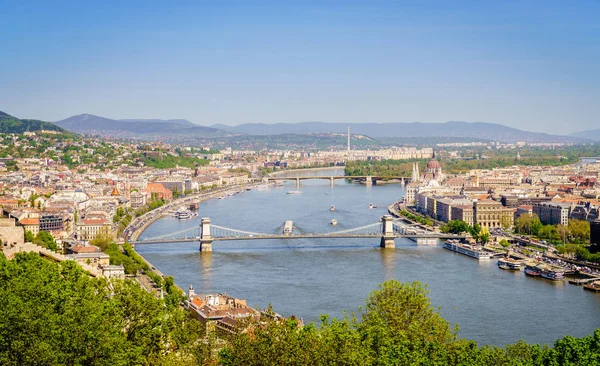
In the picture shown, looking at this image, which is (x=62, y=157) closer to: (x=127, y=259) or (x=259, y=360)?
(x=127, y=259)

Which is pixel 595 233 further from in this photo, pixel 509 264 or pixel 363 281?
pixel 363 281

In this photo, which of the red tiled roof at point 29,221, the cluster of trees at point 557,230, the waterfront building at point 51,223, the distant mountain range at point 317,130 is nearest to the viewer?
the red tiled roof at point 29,221

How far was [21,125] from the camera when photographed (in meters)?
58.8

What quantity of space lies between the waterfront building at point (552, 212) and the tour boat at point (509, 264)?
6316 millimetres

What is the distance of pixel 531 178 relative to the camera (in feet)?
128

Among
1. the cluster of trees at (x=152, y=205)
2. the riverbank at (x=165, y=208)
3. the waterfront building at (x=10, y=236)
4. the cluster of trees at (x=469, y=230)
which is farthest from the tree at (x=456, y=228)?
the waterfront building at (x=10, y=236)

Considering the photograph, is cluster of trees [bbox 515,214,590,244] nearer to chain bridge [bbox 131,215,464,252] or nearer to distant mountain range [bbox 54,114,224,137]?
chain bridge [bbox 131,215,464,252]

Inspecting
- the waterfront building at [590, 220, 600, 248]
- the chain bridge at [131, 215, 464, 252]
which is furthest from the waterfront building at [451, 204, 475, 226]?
the waterfront building at [590, 220, 600, 248]

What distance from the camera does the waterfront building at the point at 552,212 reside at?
2355cm

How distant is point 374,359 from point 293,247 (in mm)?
12528

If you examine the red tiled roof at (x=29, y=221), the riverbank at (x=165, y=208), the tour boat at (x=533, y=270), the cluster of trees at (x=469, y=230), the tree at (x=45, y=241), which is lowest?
the riverbank at (x=165, y=208)

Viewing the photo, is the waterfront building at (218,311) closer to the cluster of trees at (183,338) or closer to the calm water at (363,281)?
the calm water at (363,281)

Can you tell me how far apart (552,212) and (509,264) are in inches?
298

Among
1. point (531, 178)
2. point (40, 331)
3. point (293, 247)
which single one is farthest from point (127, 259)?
point (531, 178)
